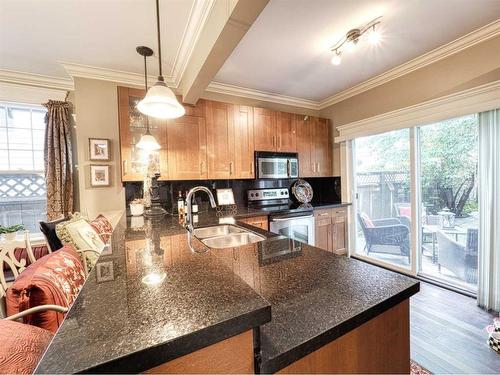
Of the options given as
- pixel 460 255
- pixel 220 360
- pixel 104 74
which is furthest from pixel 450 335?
pixel 104 74

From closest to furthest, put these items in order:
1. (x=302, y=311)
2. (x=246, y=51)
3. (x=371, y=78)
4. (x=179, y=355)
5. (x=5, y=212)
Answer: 1. (x=179, y=355)
2. (x=302, y=311)
3. (x=246, y=51)
4. (x=5, y=212)
5. (x=371, y=78)

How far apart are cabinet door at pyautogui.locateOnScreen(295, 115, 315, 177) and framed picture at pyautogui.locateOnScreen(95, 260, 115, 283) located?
3044 mm

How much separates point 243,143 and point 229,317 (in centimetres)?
274

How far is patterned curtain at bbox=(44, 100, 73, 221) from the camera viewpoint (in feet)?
8.38

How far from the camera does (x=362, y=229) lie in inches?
135

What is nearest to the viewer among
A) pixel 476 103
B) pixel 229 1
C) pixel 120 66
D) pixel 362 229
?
pixel 229 1

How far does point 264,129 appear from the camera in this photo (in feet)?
10.5

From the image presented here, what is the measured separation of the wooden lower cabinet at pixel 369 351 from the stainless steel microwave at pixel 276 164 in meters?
2.52

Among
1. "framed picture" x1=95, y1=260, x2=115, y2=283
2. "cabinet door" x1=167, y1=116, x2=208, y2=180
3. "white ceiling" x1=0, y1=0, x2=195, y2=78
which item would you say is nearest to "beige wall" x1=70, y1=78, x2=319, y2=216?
"white ceiling" x1=0, y1=0, x2=195, y2=78

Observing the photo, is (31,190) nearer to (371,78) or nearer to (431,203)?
(371,78)

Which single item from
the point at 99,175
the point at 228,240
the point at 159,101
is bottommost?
the point at 228,240

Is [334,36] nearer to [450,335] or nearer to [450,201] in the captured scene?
[450,201]

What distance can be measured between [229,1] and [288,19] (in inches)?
28.7

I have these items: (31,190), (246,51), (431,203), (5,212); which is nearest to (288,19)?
(246,51)
